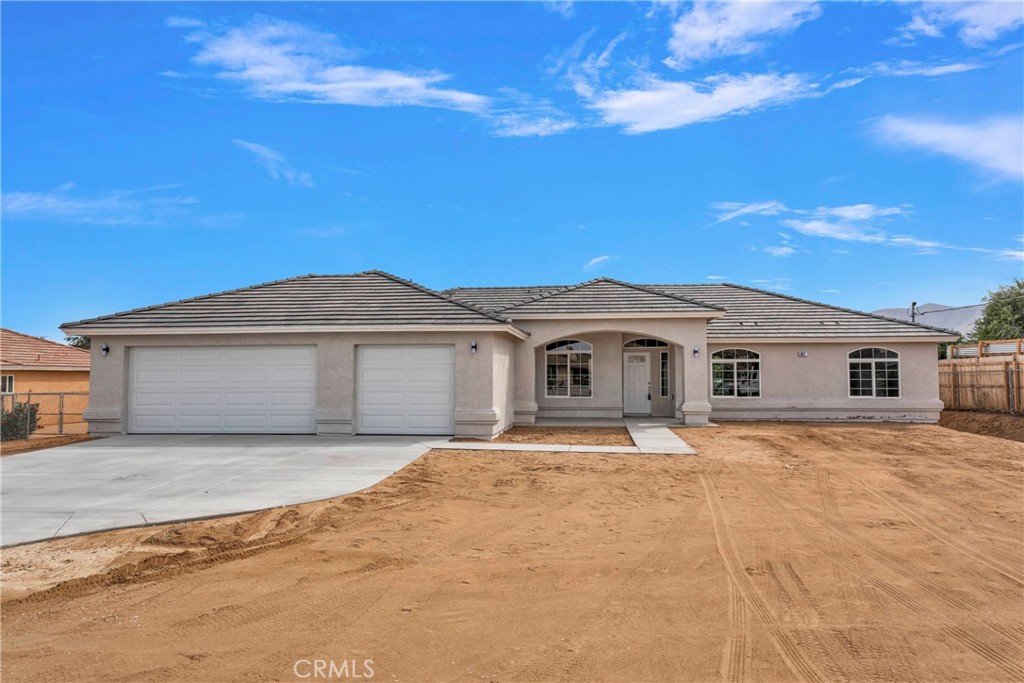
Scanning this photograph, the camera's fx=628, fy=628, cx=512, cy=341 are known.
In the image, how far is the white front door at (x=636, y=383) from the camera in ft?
71.2

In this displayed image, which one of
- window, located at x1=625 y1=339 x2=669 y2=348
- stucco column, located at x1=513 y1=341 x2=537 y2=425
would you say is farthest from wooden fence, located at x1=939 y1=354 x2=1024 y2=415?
stucco column, located at x1=513 y1=341 x2=537 y2=425

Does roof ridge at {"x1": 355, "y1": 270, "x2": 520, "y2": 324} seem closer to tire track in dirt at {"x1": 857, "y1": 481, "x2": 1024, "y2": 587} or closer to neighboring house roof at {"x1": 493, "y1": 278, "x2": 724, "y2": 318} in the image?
neighboring house roof at {"x1": 493, "y1": 278, "x2": 724, "y2": 318}

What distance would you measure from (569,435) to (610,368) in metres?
5.04

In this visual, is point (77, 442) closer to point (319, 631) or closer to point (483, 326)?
point (483, 326)

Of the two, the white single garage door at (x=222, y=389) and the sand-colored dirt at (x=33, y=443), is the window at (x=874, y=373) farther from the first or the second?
the sand-colored dirt at (x=33, y=443)

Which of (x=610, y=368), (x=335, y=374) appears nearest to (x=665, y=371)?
(x=610, y=368)

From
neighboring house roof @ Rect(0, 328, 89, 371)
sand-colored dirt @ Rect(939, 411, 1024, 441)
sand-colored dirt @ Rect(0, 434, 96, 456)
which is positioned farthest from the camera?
→ neighboring house roof @ Rect(0, 328, 89, 371)

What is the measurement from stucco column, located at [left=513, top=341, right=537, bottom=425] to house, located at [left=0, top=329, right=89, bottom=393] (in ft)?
59.9

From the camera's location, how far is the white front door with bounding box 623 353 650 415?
71.2ft

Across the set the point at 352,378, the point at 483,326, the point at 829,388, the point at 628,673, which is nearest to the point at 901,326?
the point at 829,388

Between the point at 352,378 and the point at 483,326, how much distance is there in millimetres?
3557

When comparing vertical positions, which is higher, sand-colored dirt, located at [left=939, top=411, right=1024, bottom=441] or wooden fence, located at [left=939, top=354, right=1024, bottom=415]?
wooden fence, located at [left=939, top=354, right=1024, bottom=415]

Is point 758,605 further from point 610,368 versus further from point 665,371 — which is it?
point 665,371

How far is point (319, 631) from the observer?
4.71 meters
